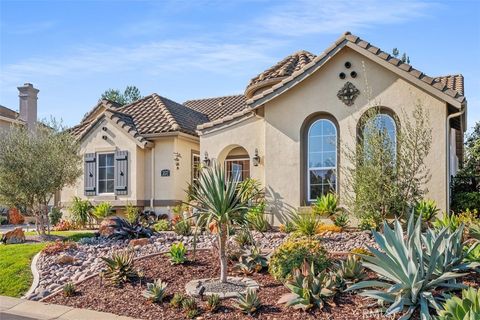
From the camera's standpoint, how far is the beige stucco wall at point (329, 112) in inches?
545

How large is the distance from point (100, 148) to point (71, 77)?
893 cm

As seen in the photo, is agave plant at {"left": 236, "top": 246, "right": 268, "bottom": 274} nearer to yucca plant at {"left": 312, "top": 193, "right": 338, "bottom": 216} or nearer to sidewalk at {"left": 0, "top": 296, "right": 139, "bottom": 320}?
sidewalk at {"left": 0, "top": 296, "right": 139, "bottom": 320}

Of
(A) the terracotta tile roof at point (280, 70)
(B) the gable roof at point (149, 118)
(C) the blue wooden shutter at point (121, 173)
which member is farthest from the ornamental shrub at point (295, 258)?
(C) the blue wooden shutter at point (121, 173)

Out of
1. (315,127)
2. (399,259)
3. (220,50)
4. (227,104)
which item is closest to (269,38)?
(220,50)

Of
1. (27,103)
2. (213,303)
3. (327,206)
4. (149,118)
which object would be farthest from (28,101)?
(213,303)

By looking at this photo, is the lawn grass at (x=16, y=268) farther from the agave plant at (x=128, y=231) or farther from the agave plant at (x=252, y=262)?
the agave plant at (x=252, y=262)

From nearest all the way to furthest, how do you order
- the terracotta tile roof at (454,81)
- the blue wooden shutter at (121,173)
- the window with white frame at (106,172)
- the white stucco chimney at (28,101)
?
the terracotta tile roof at (454,81), the blue wooden shutter at (121,173), the window with white frame at (106,172), the white stucco chimney at (28,101)

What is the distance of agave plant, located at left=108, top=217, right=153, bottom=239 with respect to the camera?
13.8 metres

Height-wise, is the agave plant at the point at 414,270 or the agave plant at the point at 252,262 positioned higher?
the agave plant at the point at 414,270

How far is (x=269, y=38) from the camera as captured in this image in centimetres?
1188

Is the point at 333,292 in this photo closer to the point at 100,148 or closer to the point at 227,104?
the point at 100,148

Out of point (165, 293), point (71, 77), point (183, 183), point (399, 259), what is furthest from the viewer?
point (183, 183)

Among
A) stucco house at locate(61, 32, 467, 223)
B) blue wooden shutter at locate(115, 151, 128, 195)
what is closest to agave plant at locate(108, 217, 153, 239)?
stucco house at locate(61, 32, 467, 223)

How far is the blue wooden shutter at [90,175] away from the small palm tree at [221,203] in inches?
556
